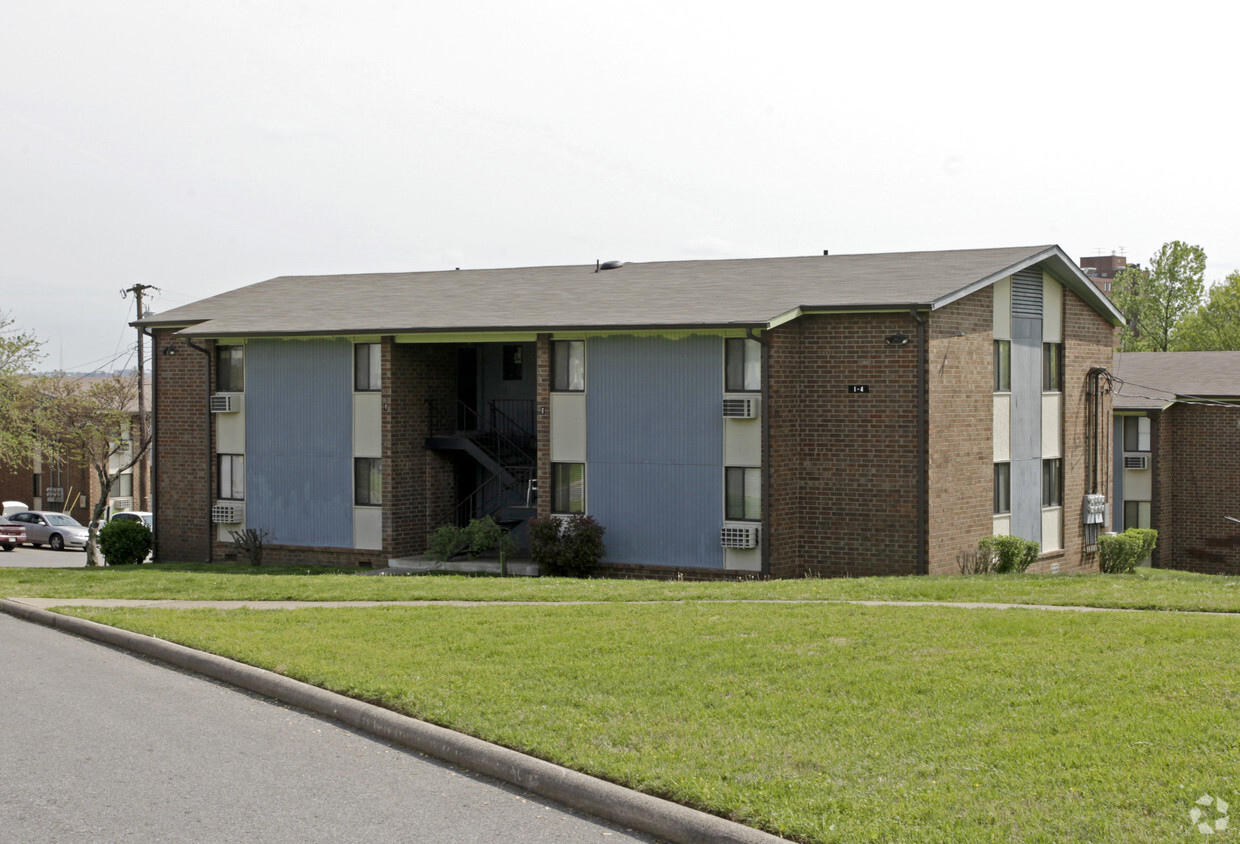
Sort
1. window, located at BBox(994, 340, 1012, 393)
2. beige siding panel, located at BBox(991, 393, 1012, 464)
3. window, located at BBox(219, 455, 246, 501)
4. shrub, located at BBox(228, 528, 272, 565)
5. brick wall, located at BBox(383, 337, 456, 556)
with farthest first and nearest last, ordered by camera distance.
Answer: window, located at BBox(219, 455, 246, 501) < shrub, located at BBox(228, 528, 272, 565) < brick wall, located at BBox(383, 337, 456, 556) < window, located at BBox(994, 340, 1012, 393) < beige siding panel, located at BBox(991, 393, 1012, 464)

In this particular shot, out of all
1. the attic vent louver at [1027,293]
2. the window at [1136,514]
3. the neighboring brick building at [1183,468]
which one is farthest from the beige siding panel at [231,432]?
the window at [1136,514]

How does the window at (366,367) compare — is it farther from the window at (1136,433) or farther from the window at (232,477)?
the window at (1136,433)

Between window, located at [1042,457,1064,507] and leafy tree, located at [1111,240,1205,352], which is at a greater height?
leafy tree, located at [1111,240,1205,352]

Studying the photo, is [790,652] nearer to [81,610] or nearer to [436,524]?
[81,610]

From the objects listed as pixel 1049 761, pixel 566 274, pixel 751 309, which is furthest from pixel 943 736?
pixel 566 274

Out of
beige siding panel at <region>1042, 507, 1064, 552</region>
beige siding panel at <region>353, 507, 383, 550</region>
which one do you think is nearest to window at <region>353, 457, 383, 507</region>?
beige siding panel at <region>353, 507, 383, 550</region>

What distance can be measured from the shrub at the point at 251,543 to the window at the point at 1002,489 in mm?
15818

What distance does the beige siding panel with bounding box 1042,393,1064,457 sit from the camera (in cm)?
2736

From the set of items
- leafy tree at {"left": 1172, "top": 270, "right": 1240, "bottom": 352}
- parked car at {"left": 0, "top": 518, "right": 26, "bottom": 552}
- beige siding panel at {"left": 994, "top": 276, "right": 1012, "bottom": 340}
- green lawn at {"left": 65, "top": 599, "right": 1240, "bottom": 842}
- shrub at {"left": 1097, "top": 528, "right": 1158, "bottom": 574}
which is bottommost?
parked car at {"left": 0, "top": 518, "right": 26, "bottom": 552}

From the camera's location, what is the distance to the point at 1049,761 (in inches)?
304

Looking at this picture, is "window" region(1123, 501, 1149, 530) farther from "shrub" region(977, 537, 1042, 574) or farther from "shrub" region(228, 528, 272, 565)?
"shrub" region(228, 528, 272, 565)

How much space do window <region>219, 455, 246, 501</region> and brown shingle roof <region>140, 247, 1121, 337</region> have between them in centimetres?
308

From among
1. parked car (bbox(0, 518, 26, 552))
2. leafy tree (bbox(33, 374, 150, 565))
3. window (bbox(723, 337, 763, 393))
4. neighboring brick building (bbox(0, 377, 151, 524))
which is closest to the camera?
window (bbox(723, 337, 763, 393))

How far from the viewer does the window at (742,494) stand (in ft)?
76.4
